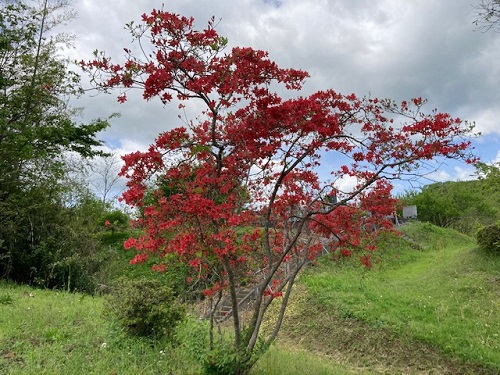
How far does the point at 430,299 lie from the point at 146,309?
6.36 m

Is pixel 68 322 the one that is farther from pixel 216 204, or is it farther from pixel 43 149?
pixel 43 149

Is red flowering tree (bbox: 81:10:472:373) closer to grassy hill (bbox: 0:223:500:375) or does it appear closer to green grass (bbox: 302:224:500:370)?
grassy hill (bbox: 0:223:500:375)

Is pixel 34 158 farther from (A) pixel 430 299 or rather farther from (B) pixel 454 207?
(B) pixel 454 207

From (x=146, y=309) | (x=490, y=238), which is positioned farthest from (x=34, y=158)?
(x=490, y=238)

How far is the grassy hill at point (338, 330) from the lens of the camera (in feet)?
14.5

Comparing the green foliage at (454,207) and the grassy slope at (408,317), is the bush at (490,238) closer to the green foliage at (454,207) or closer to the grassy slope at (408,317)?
the grassy slope at (408,317)

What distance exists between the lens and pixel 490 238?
1074 centimetres

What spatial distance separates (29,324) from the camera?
5.17 m

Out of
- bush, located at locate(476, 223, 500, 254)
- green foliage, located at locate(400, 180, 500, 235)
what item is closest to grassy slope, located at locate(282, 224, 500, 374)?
bush, located at locate(476, 223, 500, 254)

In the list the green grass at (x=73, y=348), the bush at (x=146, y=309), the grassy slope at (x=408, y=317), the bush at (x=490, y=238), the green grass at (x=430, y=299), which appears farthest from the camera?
the bush at (x=490, y=238)

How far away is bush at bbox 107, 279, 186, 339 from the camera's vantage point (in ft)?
16.6

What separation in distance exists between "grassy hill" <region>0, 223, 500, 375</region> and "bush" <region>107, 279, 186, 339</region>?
176mm

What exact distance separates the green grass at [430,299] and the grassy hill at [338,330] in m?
0.02

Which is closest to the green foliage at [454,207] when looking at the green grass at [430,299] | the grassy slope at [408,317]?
the green grass at [430,299]
